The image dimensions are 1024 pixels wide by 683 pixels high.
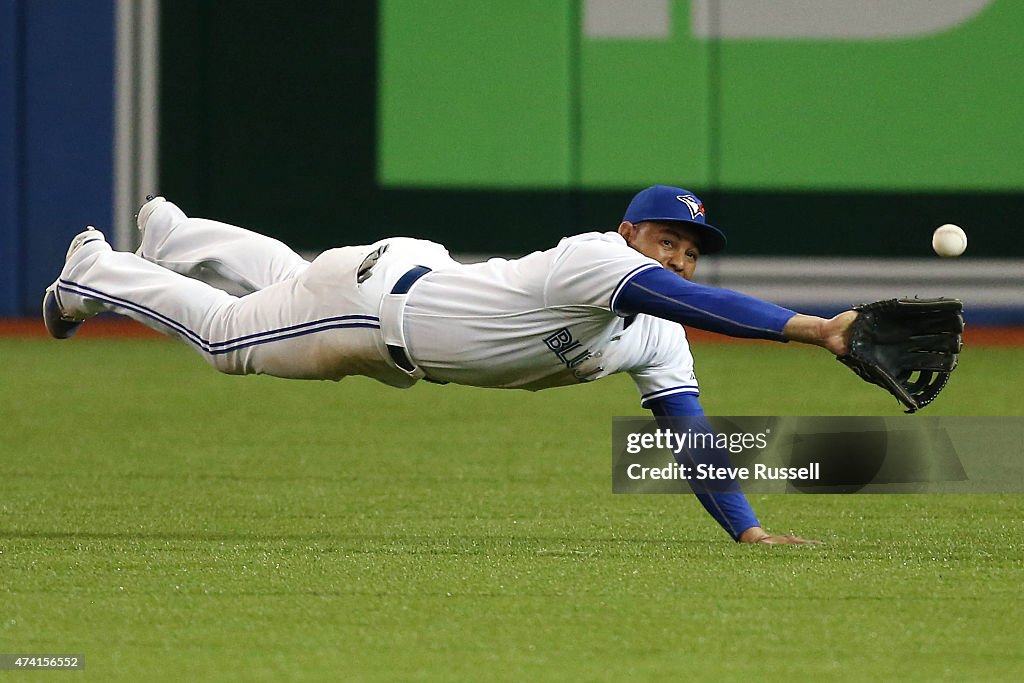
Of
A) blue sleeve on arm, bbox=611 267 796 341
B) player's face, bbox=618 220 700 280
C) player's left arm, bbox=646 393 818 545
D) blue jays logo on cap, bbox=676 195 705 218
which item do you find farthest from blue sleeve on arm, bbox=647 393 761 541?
blue sleeve on arm, bbox=611 267 796 341

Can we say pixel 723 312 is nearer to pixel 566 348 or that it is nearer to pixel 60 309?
pixel 566 348

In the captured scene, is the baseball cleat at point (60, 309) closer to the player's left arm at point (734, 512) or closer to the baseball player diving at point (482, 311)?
the baseball player diving at point (482, 311)

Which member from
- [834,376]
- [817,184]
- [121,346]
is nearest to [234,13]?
[121,346]

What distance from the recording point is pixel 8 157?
13086mm

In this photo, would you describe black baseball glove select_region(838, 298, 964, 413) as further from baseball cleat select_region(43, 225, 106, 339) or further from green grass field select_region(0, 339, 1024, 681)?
baseball cleat select_region(43, 225, 106, 339)

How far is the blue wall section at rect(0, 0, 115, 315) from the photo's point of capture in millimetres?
12984

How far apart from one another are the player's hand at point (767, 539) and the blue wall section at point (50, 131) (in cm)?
929

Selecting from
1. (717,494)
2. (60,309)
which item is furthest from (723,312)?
(60,309)

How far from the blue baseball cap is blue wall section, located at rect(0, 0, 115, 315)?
918cm

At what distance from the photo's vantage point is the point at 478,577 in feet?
13.9

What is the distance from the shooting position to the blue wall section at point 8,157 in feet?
42.4

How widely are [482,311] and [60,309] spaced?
1.64 metres

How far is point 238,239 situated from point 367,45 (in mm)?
7679

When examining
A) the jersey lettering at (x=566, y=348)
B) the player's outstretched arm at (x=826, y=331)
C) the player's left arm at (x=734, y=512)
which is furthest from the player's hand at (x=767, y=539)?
the player's outstretched arm at (x=826, y=331)
